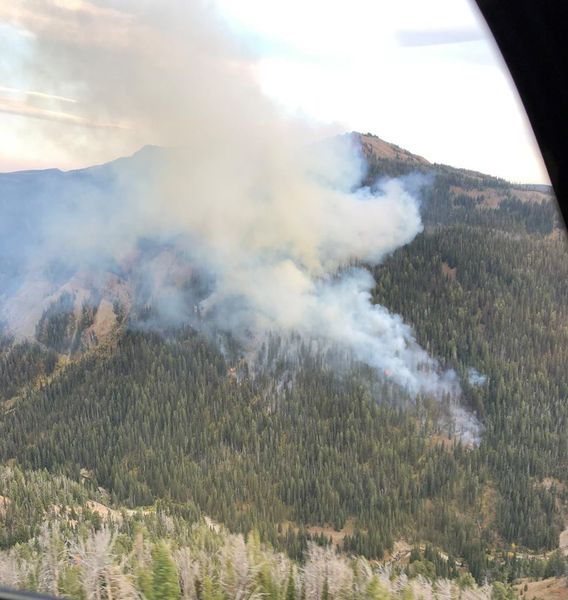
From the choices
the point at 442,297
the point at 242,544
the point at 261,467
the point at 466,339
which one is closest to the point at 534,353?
the point at 466,339

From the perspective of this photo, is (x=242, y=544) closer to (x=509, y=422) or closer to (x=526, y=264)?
(x=509, y=422)

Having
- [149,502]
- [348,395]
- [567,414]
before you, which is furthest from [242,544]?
[567,414]

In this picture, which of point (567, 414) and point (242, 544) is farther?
point (567, 414)

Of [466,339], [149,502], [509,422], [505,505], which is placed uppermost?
[466,339]

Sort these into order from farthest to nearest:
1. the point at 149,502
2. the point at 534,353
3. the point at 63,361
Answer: the point at 63,361 → the point at 534,353 → the point at 149,502

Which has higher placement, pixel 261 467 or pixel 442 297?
pixel 442 297

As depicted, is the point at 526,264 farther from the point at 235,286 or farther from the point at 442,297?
the point at 235,286

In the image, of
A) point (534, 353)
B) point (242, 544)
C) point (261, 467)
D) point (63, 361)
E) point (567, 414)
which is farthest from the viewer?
point (63, 361)
